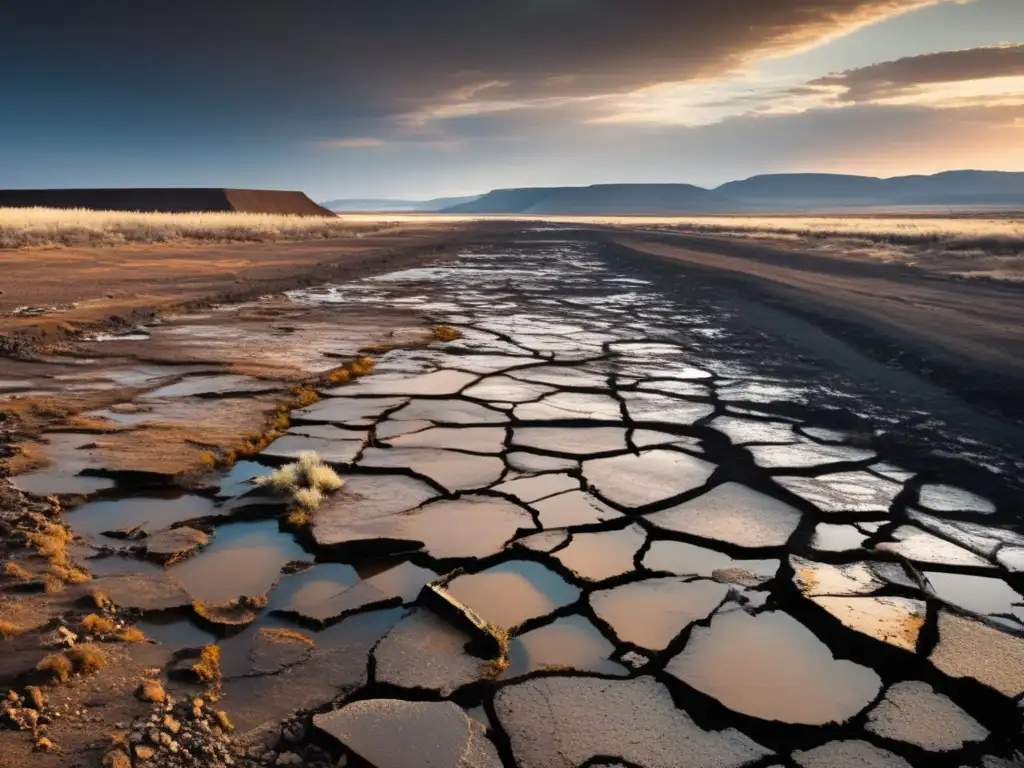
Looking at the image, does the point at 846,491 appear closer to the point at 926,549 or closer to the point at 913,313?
the point at 926,549

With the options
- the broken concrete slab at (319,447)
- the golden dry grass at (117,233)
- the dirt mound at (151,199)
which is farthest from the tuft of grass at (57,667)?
the dirt mound at (151,199)

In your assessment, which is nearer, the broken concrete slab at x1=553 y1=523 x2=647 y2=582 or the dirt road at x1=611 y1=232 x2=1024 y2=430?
the broken concrete slab at x1=553 y1=523 x2=647 y2=582

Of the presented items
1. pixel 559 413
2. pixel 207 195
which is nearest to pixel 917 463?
pixel 559 413

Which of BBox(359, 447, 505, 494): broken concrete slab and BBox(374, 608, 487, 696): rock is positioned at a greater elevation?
BBox(359, 447, 505, 494): broken concrete slab

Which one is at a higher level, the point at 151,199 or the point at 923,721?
the point at 151,199

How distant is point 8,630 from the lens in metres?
2.06

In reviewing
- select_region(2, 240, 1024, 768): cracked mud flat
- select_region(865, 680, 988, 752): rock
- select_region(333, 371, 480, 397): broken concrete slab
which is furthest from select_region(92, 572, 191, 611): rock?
select_region(333, 371, 480, 397): broken concrete slab

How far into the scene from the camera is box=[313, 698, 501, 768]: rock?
66.9 inches

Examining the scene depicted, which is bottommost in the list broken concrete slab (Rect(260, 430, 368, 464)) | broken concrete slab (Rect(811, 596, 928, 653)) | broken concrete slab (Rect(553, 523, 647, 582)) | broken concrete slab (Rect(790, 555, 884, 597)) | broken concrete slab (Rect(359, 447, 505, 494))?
broken concrete slab (Rect(811, 596, 928, 653))

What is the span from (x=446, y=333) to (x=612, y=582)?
206 inches

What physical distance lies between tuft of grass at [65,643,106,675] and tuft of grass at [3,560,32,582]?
581mm

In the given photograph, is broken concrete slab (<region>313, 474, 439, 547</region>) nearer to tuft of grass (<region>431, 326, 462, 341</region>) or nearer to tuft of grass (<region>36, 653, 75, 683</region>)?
tuft of grass (<region>36, 653, 75, 683</region>)

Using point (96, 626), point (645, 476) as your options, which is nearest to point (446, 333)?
point (645, 476)

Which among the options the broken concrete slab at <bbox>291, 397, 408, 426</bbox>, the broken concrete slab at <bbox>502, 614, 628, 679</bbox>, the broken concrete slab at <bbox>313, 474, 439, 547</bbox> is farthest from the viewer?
the broken concrete slab at <bbox>291, 397, 408, 426</bbox>
